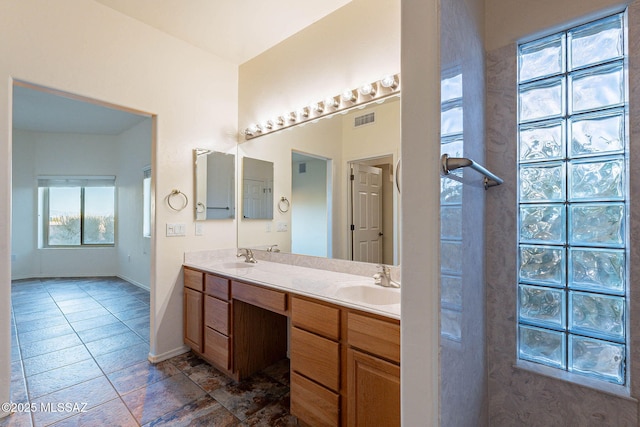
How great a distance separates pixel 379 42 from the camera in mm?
1879

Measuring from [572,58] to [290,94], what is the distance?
1.87 m

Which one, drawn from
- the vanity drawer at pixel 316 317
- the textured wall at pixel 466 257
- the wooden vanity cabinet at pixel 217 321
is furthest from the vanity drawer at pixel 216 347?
the textured wall at pixel 466 257

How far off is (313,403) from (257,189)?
184 cm

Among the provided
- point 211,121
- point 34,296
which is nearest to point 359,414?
point 211,121

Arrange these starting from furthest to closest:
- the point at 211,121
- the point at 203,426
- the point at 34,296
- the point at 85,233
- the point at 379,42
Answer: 1. the point at 85,233
2. the point at 34,296
3. the point at 211,121
4. the point at 379,42
5. the point at 203,426

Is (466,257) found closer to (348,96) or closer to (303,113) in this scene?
(348,96)

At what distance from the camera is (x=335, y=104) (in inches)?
84.0

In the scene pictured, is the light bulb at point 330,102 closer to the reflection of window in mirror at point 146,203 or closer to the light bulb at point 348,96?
the light bulb at point 348,96

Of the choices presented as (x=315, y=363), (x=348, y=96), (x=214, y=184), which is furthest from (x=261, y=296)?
(x=348, y=96)

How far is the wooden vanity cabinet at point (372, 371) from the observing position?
1230 millimetres

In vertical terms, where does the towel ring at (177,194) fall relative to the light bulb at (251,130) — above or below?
below

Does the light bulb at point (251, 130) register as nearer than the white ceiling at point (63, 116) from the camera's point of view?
Yes

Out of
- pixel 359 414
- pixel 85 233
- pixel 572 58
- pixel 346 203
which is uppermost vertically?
pixel 572 58

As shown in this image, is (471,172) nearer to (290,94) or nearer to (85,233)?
(290,94)
